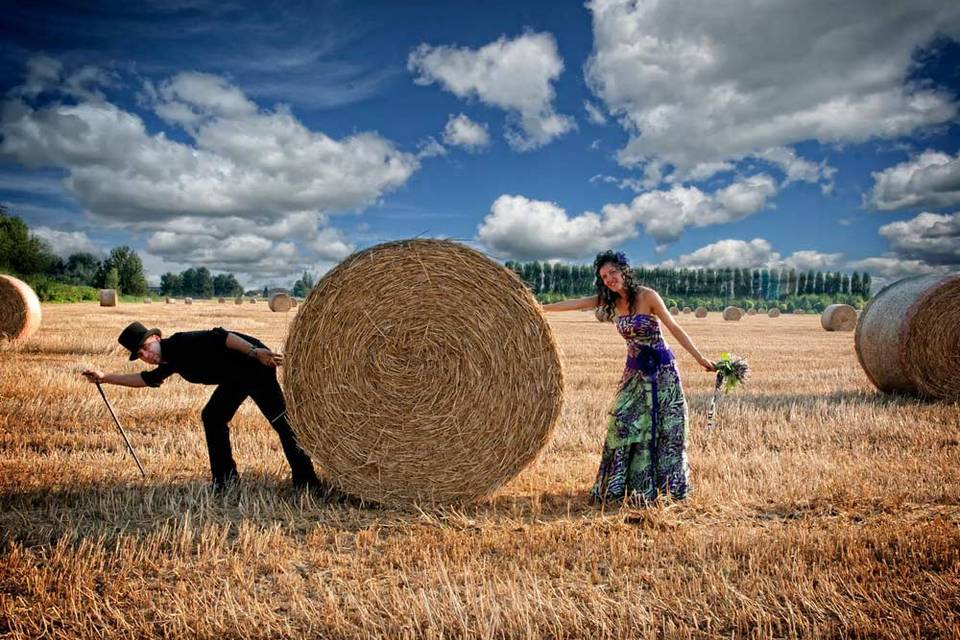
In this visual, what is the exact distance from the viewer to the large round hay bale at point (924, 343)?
9844 mm

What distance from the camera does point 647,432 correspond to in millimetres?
5289

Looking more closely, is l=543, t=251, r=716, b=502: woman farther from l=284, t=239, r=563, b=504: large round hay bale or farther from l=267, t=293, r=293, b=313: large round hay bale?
l=267, t=293, r=293, b=313: large round hay bale

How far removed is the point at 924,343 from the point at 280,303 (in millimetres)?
33016

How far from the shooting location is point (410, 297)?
5148 mm

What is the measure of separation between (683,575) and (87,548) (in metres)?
3.82

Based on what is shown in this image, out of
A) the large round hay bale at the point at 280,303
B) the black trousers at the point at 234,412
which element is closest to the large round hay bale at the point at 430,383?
the black trousers at the point at 234,412

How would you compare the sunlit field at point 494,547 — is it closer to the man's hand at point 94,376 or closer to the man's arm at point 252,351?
the man's hand at point 94,376

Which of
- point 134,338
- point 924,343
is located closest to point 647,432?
point 134,338

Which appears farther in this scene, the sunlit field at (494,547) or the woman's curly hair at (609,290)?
the woman's curly hair at (609,290)

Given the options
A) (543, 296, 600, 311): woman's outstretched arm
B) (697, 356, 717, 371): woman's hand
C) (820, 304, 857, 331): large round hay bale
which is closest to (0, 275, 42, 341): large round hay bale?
(543, 296, 600, 311): woman's outstretched arm

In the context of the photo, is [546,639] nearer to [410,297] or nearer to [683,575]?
[683,575]

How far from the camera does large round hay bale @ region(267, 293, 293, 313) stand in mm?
36938

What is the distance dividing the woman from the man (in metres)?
2.53

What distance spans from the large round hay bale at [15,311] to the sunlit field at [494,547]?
34.6ft
